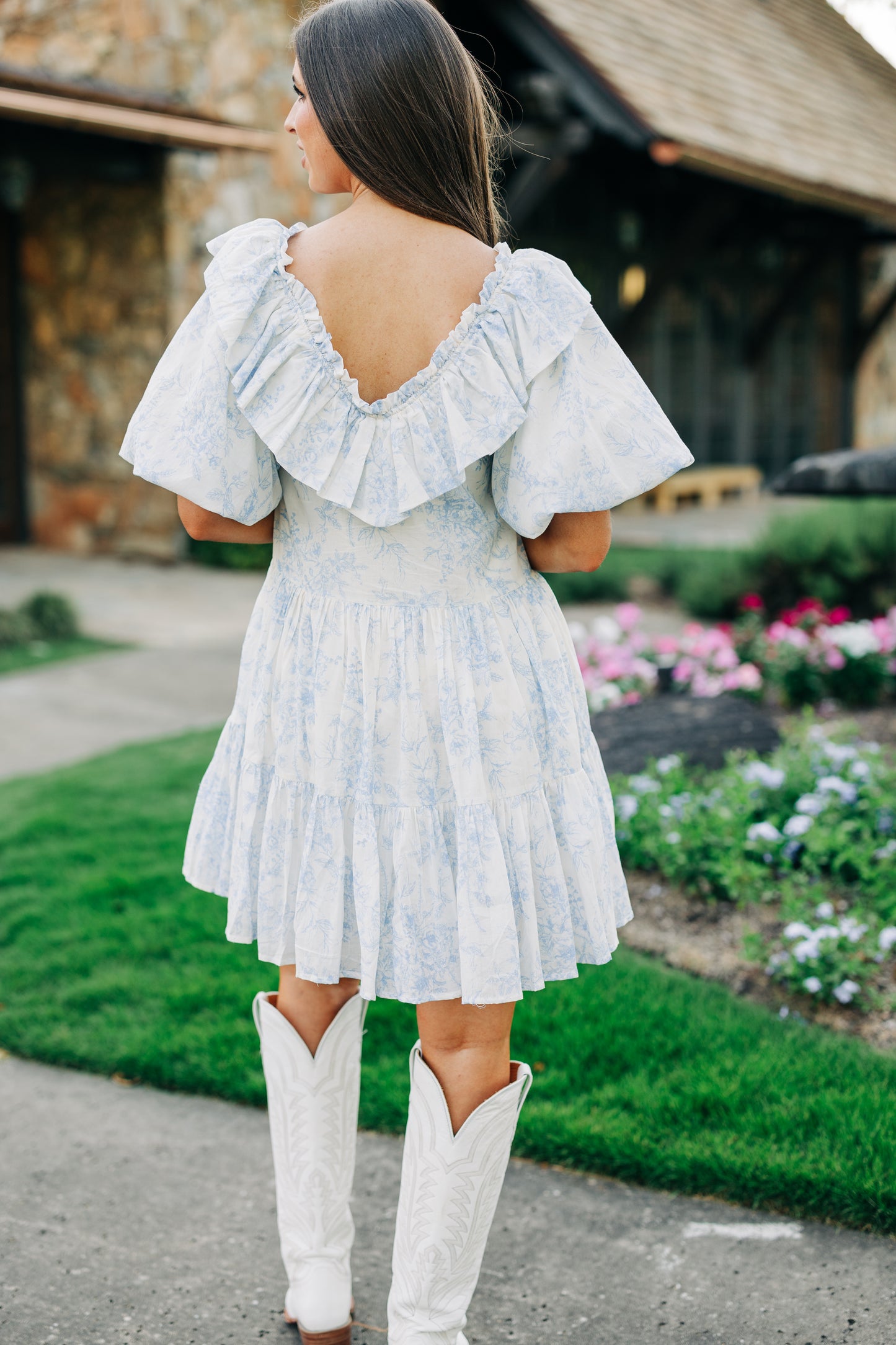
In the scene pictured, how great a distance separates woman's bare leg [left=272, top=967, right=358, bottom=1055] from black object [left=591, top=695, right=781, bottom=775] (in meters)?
2.09

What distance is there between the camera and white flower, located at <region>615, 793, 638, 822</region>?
132 inches

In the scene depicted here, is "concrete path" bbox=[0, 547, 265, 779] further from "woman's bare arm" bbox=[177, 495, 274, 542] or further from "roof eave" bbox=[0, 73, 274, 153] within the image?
Answer: "woman's bare arm" bbox=[177, 495, 274, 542]

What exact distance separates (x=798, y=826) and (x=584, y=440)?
1.84m

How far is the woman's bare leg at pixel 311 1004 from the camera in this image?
175 centimetres

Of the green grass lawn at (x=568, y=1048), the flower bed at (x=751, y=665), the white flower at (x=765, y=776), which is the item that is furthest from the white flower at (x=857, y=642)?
the green grass lawn at (x=568, y=1048)

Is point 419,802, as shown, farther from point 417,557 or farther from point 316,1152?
point 316,1152

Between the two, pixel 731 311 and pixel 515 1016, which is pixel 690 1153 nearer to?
pixel 515 1016

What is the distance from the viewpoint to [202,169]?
344 inches

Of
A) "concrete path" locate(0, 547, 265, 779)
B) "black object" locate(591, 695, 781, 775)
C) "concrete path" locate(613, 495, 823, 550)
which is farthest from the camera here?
"concrete path" locate(613, 495, 823, 550)

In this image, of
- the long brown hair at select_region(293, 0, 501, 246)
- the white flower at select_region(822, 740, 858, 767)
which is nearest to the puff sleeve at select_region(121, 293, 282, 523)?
the long brown hair at select_region(293, 0, 501, 246)

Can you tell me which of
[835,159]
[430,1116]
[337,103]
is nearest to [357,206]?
[337,103]

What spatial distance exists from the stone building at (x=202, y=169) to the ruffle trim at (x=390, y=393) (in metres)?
6.04

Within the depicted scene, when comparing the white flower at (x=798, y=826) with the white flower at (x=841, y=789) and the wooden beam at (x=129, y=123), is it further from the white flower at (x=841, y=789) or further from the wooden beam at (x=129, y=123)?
the wooden beam at (x=129, y=123)

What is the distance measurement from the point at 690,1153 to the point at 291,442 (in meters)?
1.40
